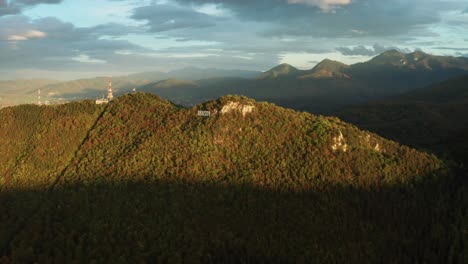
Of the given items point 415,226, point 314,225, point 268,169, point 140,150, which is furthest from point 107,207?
point 415,226

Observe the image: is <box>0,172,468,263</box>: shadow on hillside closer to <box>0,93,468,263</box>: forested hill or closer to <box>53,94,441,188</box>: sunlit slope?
<box>0,93,468,263</box>: forested hill

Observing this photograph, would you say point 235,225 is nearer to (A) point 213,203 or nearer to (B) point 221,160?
(A) point 213,203

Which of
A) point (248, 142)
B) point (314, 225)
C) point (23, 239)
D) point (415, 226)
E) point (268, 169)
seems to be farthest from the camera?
point (248, 142)

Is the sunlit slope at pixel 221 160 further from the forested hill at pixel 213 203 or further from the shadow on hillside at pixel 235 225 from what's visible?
the shadow on hillside at pixel 235 225

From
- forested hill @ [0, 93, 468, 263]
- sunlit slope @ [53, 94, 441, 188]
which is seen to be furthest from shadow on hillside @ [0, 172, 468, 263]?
sunlit slope @ [53, 94, 441, 188]

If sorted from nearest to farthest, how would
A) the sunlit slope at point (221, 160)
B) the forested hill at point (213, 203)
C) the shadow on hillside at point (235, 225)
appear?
the shadow on hillside at point (235, 225) → the forested hill at point (213, 203) → the sunlit slope at point (221, 160)

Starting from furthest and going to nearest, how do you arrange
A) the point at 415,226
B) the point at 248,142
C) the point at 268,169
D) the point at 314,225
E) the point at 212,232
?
the point at 248,142, the point at 268,169, the point at 415,226, the point at 314,225, the point at 212,232

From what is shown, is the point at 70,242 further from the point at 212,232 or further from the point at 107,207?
the point at 212,232

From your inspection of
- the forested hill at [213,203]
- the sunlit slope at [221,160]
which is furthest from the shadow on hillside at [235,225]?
the sunlit slope at [221,160]
